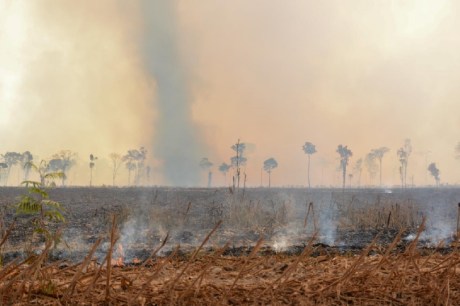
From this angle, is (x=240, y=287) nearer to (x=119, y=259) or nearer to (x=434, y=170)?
(x=119, y=259)

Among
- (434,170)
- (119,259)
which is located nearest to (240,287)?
(119,259)

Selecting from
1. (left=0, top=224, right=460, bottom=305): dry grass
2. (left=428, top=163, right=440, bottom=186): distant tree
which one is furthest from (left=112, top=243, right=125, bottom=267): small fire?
(left=428, top=163, right=440, bottom=186): distant tree

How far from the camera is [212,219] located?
1912 cm

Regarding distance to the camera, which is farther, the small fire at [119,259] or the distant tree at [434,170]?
the distant tree at [434,170]

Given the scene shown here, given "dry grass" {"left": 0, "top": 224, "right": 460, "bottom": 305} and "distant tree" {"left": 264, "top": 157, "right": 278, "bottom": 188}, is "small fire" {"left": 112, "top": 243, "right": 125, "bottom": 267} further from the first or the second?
"distant tree" {"left": 264, "top": 157, "right": 278, "bottom": 188}

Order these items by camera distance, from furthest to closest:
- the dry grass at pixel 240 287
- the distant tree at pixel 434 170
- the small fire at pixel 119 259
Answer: the distant tree at pixel 434 170 < the small fire at pixel 119 259 < the dry grass at pixel 240 287

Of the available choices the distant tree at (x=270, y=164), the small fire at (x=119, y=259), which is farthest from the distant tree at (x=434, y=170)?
the small fire at (x=119, y=259)

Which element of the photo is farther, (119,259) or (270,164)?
(270,164)

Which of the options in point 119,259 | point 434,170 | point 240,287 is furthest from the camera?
point 434,170

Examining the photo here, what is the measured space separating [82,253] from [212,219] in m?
7.54

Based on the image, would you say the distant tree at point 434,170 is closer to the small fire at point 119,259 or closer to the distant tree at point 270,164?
the distant tree at point 270,164

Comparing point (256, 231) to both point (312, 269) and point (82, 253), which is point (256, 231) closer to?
point (82, 253)

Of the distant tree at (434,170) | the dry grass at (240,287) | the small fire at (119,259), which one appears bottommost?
the small fire at (119,259)

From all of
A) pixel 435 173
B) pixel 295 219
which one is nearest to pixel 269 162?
pixel 435 173
